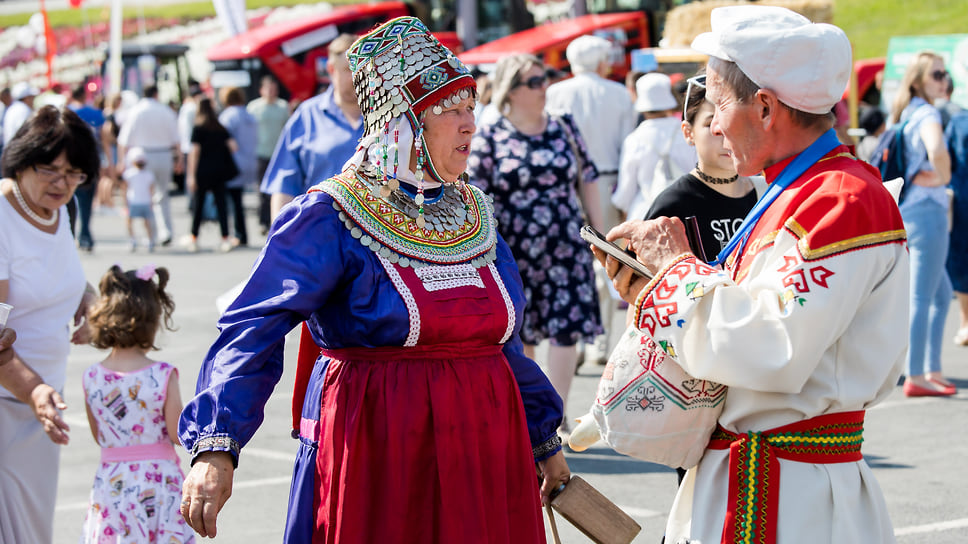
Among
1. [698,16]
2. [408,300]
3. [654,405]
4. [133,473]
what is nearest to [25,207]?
[133,473]

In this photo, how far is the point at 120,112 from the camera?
2139 cm

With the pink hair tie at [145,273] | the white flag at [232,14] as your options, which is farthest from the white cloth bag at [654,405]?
the white flag at [232,14]

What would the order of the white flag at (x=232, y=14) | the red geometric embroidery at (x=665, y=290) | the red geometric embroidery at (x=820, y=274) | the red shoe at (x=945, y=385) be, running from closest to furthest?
the red geometric embroidery at (x=820, y=274), the red geometric embroidery at (x=665, y=290), the red shoe at (x=945, y=385), the white flag at (x=232, y=14)

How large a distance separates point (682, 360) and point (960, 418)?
5098 millimetres

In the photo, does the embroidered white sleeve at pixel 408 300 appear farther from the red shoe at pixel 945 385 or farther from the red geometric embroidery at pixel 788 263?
the red shoe at pixel 945 385

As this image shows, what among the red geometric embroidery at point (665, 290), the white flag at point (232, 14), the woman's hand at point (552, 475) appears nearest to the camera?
the red geometric embroidery at point (665, 290)

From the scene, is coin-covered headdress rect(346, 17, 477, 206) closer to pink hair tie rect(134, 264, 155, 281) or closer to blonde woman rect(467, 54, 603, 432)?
pink hair tie rect(134, 264, 155, 281)

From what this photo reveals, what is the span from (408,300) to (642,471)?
10.9ft

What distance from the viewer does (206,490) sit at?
107 inches

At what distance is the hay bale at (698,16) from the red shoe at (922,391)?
8.88m

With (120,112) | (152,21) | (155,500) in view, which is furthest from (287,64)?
(152,21)

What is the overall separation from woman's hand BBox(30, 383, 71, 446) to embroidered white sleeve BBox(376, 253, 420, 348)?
1447 millimetres

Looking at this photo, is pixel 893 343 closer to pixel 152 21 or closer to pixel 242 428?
pixel 242 428

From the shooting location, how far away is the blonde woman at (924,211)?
7262mm
